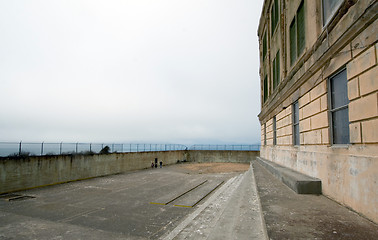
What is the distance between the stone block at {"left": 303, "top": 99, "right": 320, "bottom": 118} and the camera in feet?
26.9

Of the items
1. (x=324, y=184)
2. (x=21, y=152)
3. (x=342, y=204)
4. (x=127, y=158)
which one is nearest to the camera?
(x=342, y=204)

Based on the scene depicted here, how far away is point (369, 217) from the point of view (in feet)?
16.3

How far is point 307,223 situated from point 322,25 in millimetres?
7083

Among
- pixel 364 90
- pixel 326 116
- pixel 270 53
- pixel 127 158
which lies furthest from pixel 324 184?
pixel 127 158

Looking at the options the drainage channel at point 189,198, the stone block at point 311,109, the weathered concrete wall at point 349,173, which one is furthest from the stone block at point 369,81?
the drainage channel at point 189,198

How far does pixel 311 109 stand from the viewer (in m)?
8.80

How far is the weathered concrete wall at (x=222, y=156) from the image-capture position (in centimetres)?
4397

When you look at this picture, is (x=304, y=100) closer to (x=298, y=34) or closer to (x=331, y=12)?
(x=331, y=12)

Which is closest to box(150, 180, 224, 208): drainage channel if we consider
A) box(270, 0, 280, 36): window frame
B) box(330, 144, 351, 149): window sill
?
box(330, 144, 351, 149): window sill

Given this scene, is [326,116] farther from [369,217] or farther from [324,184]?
[369,217]

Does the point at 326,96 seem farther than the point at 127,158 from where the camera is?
No

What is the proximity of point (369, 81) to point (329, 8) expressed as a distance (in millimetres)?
3831

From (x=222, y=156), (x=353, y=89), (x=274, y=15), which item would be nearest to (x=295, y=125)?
(x=353, y=89)

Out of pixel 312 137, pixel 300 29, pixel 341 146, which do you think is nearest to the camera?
pixel 341 146
